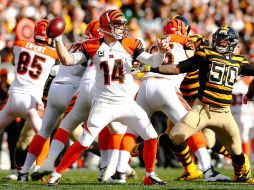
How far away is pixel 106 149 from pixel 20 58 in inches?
62.0

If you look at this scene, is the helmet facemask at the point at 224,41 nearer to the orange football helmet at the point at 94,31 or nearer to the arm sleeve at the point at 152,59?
the arm sleeve at the point at 152,59

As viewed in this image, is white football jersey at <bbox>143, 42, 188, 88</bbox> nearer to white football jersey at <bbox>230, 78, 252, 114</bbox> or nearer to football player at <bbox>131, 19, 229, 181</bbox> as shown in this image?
football player at <bbox>131, 19, 229, 181</bbox>

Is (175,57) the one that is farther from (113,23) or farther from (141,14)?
(141,14)

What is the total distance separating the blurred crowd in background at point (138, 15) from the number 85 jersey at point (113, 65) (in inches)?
176

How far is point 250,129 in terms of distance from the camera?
15.6 m

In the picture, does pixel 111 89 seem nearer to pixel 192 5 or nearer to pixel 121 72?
Result: pixel 121 72

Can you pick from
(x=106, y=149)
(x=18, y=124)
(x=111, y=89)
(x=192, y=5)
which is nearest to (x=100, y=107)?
(x=111, y=89)

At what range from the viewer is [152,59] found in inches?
328

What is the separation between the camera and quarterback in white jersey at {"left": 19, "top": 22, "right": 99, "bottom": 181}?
973 cm

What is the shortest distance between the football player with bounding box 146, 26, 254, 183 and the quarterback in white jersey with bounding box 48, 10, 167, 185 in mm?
445

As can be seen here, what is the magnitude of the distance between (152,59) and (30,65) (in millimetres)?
2312

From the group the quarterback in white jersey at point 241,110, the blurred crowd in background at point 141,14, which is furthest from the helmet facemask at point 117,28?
the quarterback in white jersey at point 241,110

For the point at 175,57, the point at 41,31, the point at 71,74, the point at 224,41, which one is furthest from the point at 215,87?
the point at 41,31

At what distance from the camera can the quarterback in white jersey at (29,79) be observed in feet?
32.9
